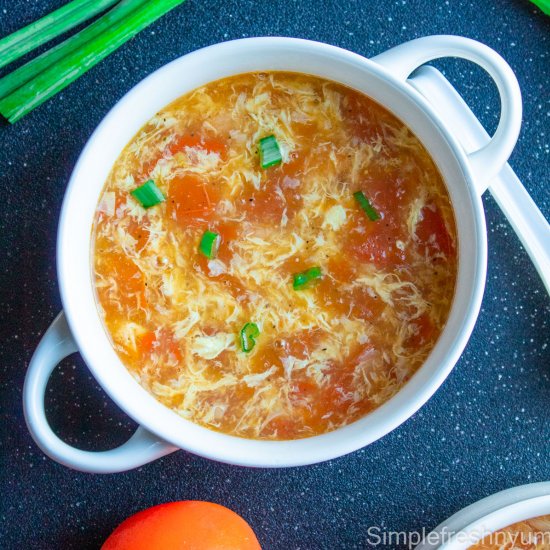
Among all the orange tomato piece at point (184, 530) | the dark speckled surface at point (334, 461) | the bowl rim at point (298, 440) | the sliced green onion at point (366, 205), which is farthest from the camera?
the dark speckled surface at point (334, 461)

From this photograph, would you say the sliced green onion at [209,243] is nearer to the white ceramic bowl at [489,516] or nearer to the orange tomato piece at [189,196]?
the orange tomato piece at [189,196]

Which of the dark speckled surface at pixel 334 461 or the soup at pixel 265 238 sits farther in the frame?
the dark speckled surface at pixel 334 461

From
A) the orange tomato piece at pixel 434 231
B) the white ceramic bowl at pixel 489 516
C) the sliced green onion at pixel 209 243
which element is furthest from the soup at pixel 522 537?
the sliced green onion at pixel 209 243

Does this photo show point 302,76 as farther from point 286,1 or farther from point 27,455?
point 27,455

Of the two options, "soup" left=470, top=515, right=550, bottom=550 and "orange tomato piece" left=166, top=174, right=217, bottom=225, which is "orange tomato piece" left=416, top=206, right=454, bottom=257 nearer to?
"orange tomato piece" left=166, top=174, right=217, bottom=225

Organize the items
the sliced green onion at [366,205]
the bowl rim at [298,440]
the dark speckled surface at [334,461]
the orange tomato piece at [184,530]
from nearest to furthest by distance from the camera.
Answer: the bowl rim at [298,440] < the sliced green onion at [366,205] < the orange tomato piece at [184,530] < the dark speckled surface at [334,461]

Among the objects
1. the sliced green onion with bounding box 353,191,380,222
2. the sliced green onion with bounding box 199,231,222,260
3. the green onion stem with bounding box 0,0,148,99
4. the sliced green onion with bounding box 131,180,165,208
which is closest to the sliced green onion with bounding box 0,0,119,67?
the green onion stem with bounding box 0,0,148,99

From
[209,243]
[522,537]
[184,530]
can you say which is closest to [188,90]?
[209,243]
